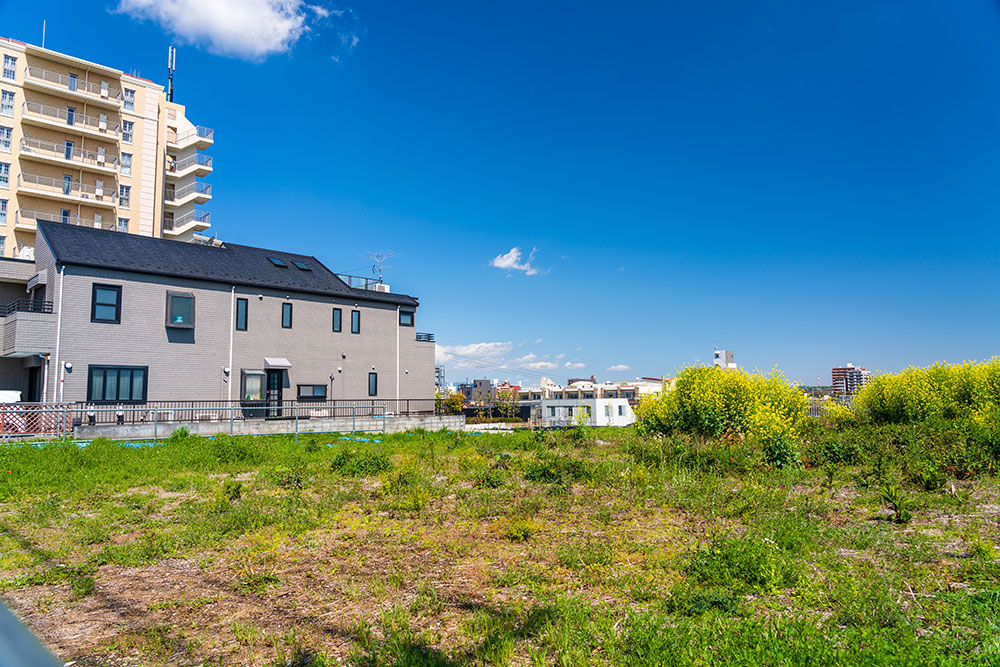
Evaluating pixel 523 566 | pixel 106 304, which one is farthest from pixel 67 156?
pixel 523 566

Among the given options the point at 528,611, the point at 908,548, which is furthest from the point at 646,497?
the point at 528,611

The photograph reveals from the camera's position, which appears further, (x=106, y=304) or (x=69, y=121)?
(x=69, y=121)

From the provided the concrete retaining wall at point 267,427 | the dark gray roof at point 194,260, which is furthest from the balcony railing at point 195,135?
the concrete retaining wall at point 267,427

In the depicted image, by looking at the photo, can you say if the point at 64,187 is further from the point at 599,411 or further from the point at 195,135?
the point at 599,411

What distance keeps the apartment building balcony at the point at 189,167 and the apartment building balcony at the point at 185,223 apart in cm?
318

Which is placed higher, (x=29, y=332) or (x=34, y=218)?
(x=34, y=218)

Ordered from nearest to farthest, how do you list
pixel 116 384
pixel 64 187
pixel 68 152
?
1. pixel 116 384
2. pixel 64 187
3. pixel 68 152

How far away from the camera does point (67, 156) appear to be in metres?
39.8

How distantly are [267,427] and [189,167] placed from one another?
112ft

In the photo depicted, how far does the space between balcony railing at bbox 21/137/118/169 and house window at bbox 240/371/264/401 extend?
2693 cm

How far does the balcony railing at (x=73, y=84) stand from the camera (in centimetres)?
3881

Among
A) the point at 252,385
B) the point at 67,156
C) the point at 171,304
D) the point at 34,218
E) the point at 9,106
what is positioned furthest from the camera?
the point at 67,156

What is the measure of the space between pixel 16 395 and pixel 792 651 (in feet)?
85.0

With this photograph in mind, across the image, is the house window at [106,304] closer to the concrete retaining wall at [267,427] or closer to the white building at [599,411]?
the concrete retaining wall at [267,427]
